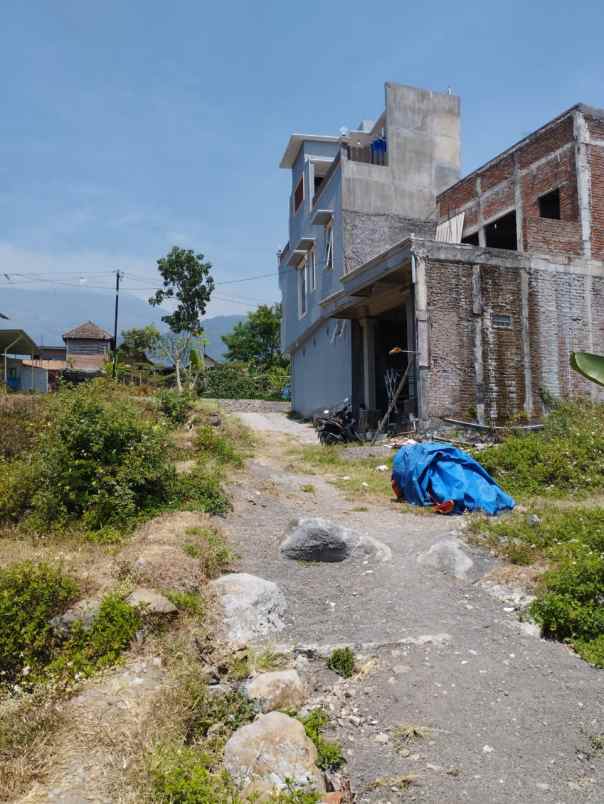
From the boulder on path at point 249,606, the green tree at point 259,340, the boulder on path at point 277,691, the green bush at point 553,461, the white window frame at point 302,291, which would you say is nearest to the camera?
the boulder on path at point 277,691

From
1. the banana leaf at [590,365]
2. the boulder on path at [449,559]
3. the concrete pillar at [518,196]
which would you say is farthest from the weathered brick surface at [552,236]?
the banana leaf at [590,365]

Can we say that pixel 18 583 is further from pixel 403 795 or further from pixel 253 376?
pixel 253 376

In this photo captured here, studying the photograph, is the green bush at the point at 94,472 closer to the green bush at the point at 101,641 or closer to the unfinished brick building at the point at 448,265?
the green bush at the point at 101,641

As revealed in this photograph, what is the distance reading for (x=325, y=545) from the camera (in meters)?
6.68

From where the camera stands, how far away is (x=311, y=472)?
12.5 m

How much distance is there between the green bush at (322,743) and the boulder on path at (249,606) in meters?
1.10

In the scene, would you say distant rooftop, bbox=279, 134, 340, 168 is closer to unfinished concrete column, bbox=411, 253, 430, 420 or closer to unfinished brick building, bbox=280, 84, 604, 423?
unfinished brick building, bbox=280, 84, 604, 423

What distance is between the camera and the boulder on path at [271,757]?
10.5 feet

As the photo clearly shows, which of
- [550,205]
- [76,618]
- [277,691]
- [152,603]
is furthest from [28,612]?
[550,205]

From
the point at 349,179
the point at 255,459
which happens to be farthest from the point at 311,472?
the point at 349,179

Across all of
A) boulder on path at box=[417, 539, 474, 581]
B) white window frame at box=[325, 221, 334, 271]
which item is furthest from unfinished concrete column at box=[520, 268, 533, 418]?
boulder on path at box=[417, 539, 474, 581]

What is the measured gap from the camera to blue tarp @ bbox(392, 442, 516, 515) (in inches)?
Answer: 345

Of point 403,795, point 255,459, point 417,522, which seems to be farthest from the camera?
point 255,459

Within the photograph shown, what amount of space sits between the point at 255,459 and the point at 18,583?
8.85 metres
